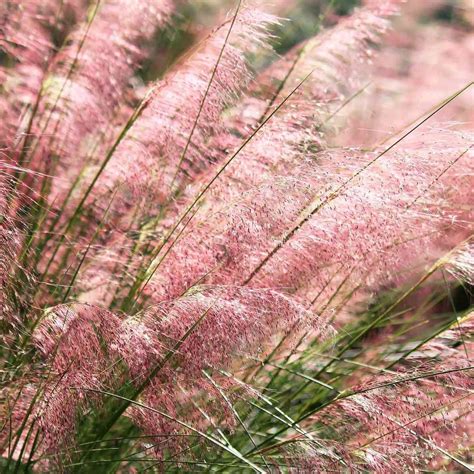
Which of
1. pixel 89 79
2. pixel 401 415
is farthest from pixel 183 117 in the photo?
pixel 401 415

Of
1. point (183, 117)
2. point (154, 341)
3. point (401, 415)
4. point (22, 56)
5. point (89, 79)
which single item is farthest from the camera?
point (22, 56)

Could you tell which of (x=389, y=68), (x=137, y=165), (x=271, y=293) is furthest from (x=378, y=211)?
(x=389, y=68)

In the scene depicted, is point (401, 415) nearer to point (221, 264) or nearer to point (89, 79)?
point (221, 264)

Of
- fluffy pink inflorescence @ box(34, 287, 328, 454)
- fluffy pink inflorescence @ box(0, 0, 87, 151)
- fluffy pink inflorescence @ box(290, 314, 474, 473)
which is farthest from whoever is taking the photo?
Result: fluffy pink inflorescence @ box(0, 0, 87, 151)

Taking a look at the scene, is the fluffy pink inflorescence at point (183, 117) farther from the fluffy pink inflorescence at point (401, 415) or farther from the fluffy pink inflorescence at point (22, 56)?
the fluffy pink inflorescence at point (401, 415)

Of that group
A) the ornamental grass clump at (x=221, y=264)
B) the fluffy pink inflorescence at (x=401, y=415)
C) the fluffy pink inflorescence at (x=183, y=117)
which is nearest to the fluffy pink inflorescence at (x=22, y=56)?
the ornamental grass clump at (x=221, y=264)

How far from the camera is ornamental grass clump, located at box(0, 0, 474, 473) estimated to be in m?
2.40

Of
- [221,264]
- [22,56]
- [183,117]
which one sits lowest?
[22,56]

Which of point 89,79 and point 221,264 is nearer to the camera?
point 221,264

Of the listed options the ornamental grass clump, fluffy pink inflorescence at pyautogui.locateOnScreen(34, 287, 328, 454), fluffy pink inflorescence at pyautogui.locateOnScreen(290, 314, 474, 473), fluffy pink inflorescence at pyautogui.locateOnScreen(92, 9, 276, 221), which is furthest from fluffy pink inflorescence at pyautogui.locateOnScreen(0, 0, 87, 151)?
fluffy pink inflorescence at pyautogui.locateOnScreen(290, 314, 474, 473)

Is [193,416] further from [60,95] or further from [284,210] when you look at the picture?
[60,95]

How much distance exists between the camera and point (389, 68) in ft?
18.3

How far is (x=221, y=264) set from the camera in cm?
272

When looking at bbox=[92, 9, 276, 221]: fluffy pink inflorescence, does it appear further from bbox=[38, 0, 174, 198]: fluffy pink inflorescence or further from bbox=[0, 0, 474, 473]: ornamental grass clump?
bbox=[38, 0, 174, 198]: fluffy pink inflorescence
